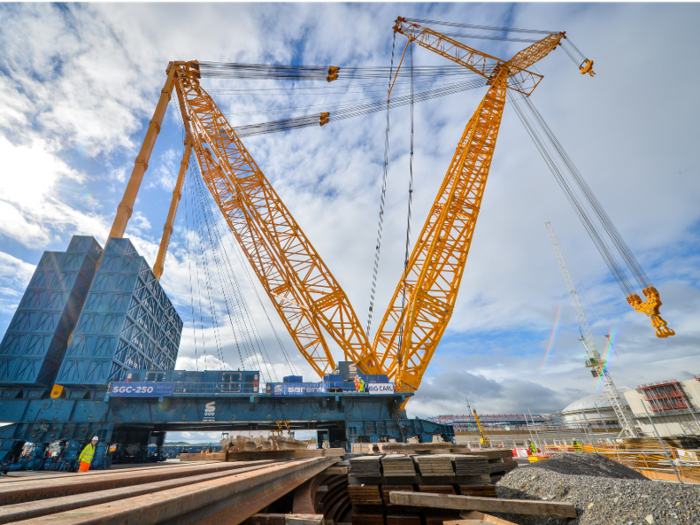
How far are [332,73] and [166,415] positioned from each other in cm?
3183

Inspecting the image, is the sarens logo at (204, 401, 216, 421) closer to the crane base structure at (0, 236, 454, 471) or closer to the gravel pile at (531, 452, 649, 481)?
the crane base structure at (0, 236, 454, 471)

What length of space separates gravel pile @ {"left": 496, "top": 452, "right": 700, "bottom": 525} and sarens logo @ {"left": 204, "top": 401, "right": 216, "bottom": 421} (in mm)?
22100

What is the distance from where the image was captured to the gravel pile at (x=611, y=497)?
3.35m

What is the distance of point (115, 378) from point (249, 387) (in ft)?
36.6

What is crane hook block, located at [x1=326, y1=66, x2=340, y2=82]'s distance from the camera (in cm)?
3109

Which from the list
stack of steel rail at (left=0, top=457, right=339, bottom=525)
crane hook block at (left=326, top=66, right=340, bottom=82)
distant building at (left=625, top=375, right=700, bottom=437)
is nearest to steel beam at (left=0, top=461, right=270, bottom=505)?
stack of steel rail at (left=0, top=457, right=339, bottom=525)

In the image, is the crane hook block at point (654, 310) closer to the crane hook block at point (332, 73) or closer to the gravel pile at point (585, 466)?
the gravel pile at point (585, 466)

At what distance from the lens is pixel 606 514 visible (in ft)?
11.8

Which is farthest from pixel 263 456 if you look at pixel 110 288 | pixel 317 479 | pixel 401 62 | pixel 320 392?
pixel 401 62

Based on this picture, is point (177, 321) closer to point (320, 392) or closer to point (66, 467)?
point (66, 467)

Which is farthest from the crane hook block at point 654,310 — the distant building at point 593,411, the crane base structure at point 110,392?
the distant building at point 593,411

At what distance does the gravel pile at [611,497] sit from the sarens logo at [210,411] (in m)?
22.1

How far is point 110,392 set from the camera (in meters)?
21.8

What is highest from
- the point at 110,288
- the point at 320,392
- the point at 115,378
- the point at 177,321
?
the point at 177,321
